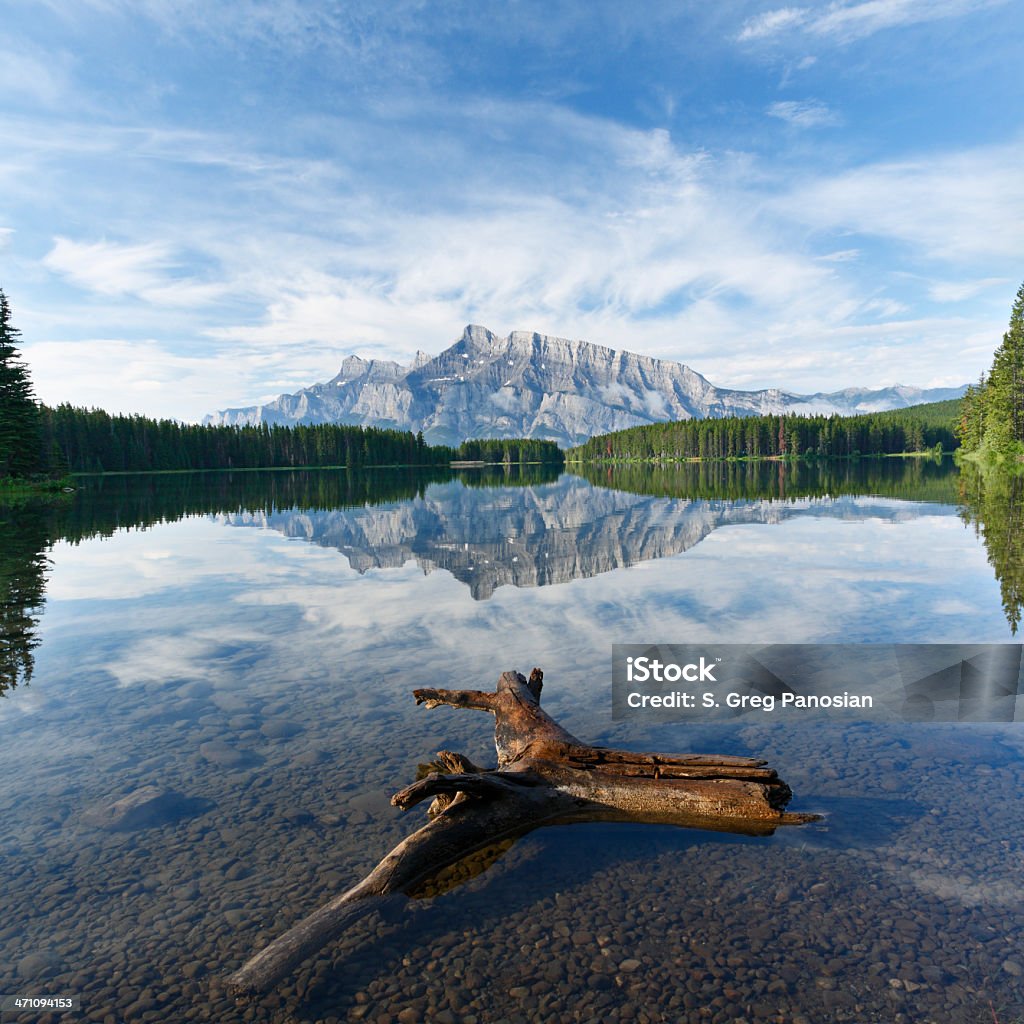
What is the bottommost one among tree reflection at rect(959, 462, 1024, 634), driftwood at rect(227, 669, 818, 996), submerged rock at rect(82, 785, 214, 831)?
submerged rock at rect(82, 785, 214, 831)

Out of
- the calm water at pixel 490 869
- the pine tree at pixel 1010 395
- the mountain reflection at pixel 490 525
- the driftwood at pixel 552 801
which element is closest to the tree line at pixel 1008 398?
the pine tree at pixel 1010 395

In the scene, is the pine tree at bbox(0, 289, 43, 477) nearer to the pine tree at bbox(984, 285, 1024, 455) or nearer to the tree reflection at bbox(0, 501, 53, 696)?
the tree reflection at bbox(0, 501, 53, 696)

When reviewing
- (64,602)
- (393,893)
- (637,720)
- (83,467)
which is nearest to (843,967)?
(393,893)

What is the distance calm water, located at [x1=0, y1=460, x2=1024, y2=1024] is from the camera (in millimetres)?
6766

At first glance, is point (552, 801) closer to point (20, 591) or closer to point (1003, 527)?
point (20, 591)

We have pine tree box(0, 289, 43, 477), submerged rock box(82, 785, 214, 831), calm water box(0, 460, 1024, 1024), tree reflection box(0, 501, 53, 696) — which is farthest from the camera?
pine tree box(0, 289, 43, 477)

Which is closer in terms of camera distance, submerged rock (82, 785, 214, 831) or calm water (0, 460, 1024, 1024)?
calm water (0, 460, 1024, 1024)

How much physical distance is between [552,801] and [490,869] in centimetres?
147

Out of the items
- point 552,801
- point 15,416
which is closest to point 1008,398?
point 552,801

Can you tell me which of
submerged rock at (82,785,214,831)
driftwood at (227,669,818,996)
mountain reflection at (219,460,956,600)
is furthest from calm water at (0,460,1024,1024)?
mountain reflection at (219,460,956,600)

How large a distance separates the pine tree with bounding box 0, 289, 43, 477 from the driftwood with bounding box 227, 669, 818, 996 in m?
93.8

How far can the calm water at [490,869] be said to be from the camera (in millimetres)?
6766

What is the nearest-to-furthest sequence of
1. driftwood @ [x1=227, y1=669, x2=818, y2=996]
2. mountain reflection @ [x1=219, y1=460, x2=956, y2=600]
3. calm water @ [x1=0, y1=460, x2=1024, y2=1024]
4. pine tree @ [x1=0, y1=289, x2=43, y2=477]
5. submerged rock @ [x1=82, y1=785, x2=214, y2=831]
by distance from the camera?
calm water @ [x1=0, y1=460, x2=1024, y2=1024], driftwood @ [x1=227, y1=669, x2=818, y2=996], submerged rock @ [x1=82, y1=785, x2=214, y2=831], mountain reflection @ [x1=219, y1=460, x2=956, y2=600], pine tree @ [x1=0, y1=289, x2=43, y2=477]

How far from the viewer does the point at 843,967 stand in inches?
272
